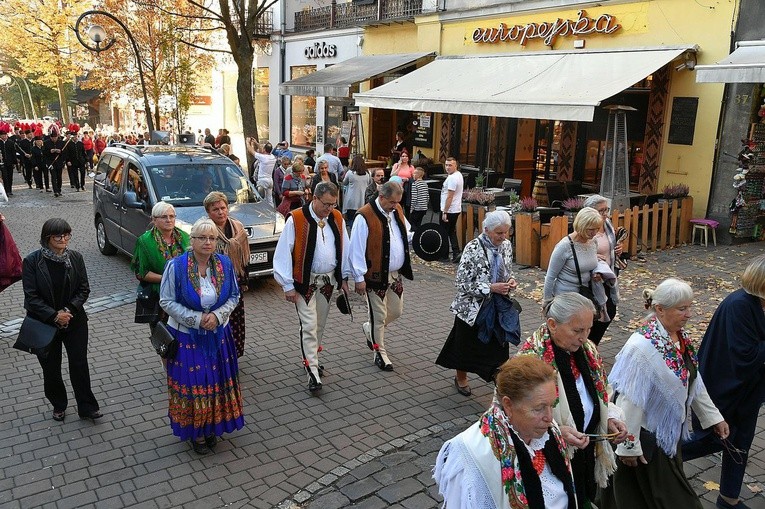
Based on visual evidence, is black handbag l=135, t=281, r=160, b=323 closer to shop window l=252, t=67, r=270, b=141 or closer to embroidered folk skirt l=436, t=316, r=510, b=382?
embroidered folk skirt l=436, t=316, r=510, b=382

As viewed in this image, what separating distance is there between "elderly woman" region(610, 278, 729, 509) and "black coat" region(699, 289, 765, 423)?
1.38 ft

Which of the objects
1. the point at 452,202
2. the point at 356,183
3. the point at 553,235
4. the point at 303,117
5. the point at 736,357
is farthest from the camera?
the point at 303,117

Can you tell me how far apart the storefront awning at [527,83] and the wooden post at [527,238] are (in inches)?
76.2

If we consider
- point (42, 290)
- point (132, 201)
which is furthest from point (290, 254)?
point (132, 201)

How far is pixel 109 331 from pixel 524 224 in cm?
654

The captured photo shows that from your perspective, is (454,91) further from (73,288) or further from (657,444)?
(657,444)

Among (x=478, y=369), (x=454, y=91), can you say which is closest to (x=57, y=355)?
(x=478, y=369)

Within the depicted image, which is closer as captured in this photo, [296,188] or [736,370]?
[736,370]

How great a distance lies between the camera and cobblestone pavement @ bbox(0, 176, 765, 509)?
461 cm

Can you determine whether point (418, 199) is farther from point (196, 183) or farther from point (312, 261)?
point (312, 261)

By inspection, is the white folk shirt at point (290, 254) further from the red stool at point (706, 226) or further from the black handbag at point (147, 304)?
the red stool at point (706, 226)

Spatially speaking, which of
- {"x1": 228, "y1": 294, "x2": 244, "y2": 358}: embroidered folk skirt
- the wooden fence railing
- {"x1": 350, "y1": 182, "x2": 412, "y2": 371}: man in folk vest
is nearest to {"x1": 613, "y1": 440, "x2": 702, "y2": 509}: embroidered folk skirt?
{"x1": 350, "y1": 182, "x2": 412, "y2": 371}: man in folk vest

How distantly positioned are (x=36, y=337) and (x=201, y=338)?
1508 millimetres

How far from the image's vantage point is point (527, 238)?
10828 millimetres
